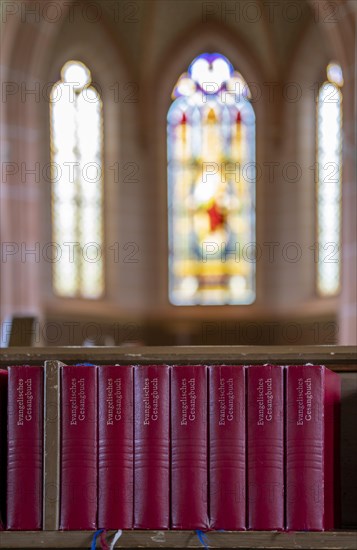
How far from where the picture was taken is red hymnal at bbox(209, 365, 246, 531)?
52.9 inches

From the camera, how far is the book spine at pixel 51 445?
1.34 m

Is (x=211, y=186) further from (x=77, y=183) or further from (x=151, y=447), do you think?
(x=151, y=447)

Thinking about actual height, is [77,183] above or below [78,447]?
above

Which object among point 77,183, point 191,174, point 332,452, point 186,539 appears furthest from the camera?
point 191,174

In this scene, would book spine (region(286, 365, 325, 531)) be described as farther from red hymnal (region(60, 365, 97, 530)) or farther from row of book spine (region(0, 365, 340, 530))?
red hymnal (region(60, 365, 97, 530))

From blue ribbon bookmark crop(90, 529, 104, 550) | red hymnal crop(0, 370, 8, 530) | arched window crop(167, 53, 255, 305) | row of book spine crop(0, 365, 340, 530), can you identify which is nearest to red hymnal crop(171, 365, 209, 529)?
row of book spine crop(0, 365, 340, 530)

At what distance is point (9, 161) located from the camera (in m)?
6.95

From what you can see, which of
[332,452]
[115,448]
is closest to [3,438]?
[115,448]

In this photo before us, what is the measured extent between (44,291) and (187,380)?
6.99 metres

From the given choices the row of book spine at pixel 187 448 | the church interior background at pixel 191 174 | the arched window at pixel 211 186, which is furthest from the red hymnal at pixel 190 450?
the arched window at pixel 211 186

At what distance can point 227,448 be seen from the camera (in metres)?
1.35

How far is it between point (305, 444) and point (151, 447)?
228 millimetres

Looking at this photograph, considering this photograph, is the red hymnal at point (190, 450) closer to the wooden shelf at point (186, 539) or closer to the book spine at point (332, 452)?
the wooden shelf at point (186, 539)

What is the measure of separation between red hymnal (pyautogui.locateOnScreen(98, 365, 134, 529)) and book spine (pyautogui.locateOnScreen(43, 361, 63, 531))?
6 centimetres
